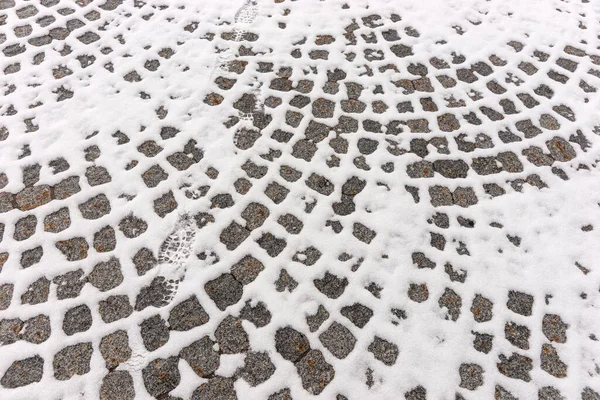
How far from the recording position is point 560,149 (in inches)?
143

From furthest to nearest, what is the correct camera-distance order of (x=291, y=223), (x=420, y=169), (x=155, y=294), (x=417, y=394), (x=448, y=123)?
(x=448, y=123) < (x=420, y=169) < (x=291, y=223) < (x=155, y=294) < (x=417, y=394)

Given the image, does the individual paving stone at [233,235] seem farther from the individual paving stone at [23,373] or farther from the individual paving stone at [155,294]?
the individual paving stone at [23,373]

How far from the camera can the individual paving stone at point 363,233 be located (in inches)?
121

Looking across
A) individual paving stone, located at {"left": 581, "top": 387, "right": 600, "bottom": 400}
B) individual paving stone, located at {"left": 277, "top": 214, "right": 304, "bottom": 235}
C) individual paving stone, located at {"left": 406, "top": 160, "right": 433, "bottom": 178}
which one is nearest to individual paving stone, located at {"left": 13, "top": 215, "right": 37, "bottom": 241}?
individual paving stone, located at {"left": 277, "top": 214, "right": 304, "bottom": 235}

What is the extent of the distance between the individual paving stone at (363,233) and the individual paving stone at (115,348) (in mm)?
1809

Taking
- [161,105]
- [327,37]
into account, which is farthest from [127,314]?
[327,37]

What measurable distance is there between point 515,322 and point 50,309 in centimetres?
329

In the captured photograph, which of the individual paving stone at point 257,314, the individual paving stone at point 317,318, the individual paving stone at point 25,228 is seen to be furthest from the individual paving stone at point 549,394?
the individual paving stone at point 25,228

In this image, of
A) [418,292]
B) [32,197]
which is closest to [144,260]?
[32,197]

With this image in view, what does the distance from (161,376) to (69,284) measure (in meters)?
1.00

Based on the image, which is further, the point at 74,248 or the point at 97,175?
the point at 97,175

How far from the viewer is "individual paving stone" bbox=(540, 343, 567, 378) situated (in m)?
2.60

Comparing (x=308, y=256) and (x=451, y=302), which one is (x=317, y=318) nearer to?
(x=308, y=256)

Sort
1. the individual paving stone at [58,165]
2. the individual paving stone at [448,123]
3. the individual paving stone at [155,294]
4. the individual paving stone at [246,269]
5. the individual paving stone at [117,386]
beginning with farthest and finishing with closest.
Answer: the individual paving stone at [448,123] → the individual paving stone at [58,165] → the individual paving stone at [246,269] → the individual paving stone at [155,294] → the individual paving stone at [117,386]
